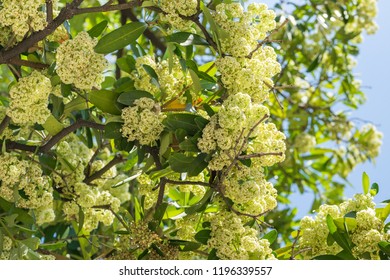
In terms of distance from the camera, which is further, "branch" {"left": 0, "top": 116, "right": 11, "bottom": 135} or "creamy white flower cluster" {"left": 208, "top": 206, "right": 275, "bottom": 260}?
"branch" {"left": 0, "top": 116, "right": 11, "bottom": 135}

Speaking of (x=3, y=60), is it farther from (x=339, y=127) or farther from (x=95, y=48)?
(x=339, y=127)

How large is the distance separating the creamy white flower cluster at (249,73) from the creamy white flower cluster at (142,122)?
30 cm

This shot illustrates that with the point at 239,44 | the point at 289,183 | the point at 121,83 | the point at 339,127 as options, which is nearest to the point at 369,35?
the point at 339,127

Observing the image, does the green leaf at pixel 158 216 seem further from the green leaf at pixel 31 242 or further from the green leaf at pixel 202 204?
the green leaf at pixel 31 242

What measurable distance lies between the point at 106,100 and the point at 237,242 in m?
0.77

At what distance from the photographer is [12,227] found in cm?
311

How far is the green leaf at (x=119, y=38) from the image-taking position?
9.44 feet

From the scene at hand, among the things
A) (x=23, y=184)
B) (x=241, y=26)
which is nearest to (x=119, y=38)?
(x=241, y=26)

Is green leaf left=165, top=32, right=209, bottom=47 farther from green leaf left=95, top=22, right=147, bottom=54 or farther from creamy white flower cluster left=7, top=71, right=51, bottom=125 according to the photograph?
creamy white flower cluster left=7, top=71, right=51, bottom=125

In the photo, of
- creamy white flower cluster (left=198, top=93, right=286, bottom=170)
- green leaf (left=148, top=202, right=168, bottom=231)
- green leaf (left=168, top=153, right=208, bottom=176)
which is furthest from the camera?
green leaf (left=148, top=202, right=168, bottom=231)

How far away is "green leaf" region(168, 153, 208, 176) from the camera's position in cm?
275

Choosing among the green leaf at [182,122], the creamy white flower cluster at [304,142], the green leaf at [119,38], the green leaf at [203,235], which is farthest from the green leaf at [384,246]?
the creamy white flower cluster at [304,142]

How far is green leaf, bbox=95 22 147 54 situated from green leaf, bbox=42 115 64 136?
410mm

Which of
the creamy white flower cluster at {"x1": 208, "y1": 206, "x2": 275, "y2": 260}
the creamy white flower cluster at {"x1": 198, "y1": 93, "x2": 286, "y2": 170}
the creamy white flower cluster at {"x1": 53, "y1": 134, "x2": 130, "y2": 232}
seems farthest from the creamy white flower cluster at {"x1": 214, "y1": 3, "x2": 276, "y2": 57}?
the creamy white flower cluster at {"x1": 53, "y1": 134, "x2": 130, "y2": 232}
